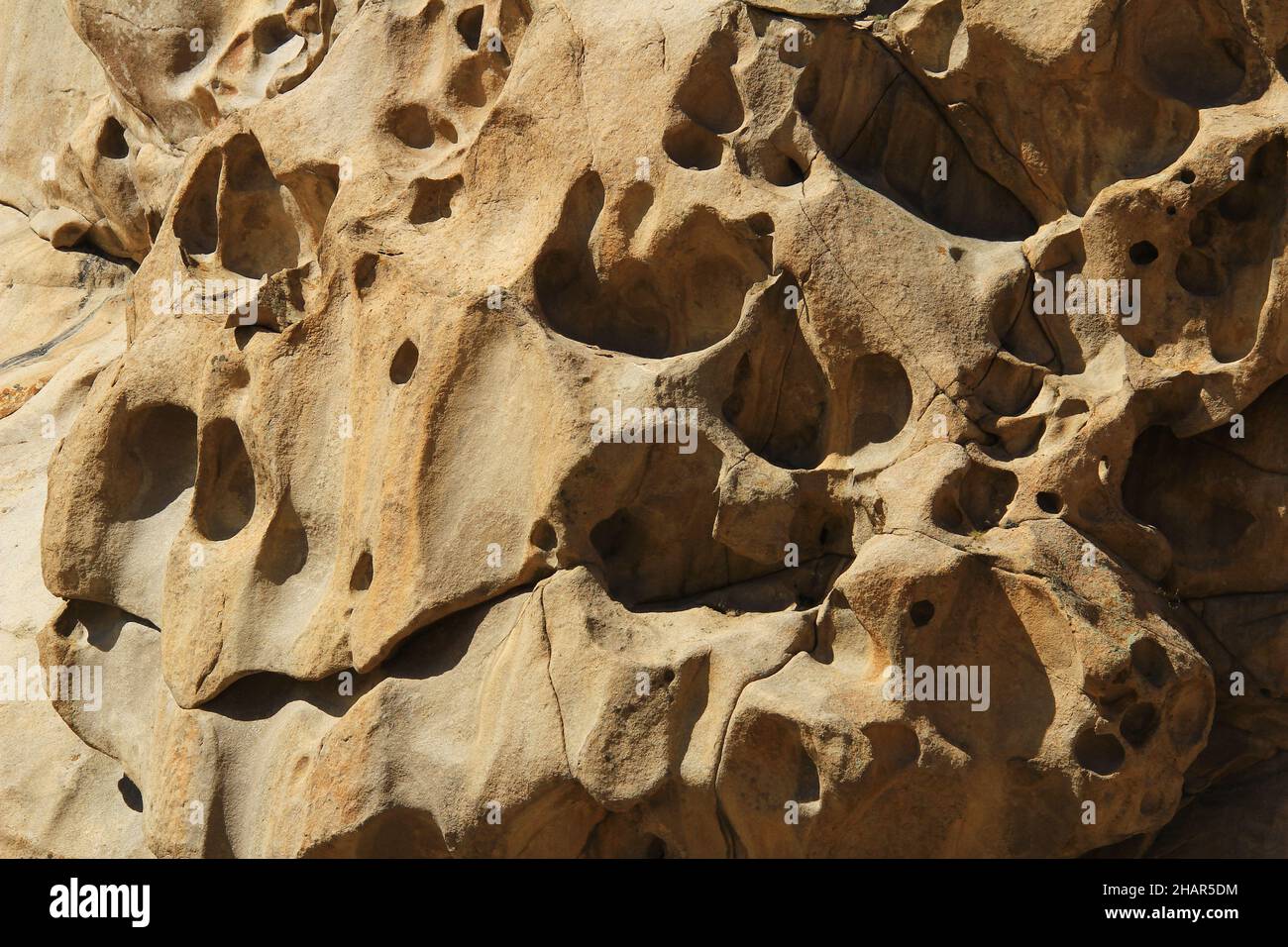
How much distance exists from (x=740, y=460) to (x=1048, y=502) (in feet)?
3.02

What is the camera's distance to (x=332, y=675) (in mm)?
5410

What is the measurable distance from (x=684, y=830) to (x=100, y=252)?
4.93m

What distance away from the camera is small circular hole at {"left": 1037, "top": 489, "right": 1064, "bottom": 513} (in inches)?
191

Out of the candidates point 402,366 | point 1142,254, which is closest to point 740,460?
point 402,366

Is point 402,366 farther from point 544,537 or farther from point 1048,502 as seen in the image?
point 1048,502

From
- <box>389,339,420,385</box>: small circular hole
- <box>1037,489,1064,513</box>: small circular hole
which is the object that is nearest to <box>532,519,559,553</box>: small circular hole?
<box>389,339,420,385</box>: small circular hole

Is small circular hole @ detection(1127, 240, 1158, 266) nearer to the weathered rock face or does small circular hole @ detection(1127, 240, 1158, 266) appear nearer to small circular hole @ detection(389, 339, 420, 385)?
the weathered rock face

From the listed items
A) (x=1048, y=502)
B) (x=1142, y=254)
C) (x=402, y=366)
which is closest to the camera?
(x=1048, y=502)

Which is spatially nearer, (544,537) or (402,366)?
(544,537)

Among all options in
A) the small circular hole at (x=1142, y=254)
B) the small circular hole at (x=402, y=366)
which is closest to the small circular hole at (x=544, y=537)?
the small circular hole at (x=402, y=366)

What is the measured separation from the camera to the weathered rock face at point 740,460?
15.8 ft

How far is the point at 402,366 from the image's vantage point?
17.9 ft

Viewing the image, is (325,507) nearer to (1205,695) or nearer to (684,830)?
(684,830)

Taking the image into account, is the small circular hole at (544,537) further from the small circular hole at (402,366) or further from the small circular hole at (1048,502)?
the small circular hole at (1048,502)
